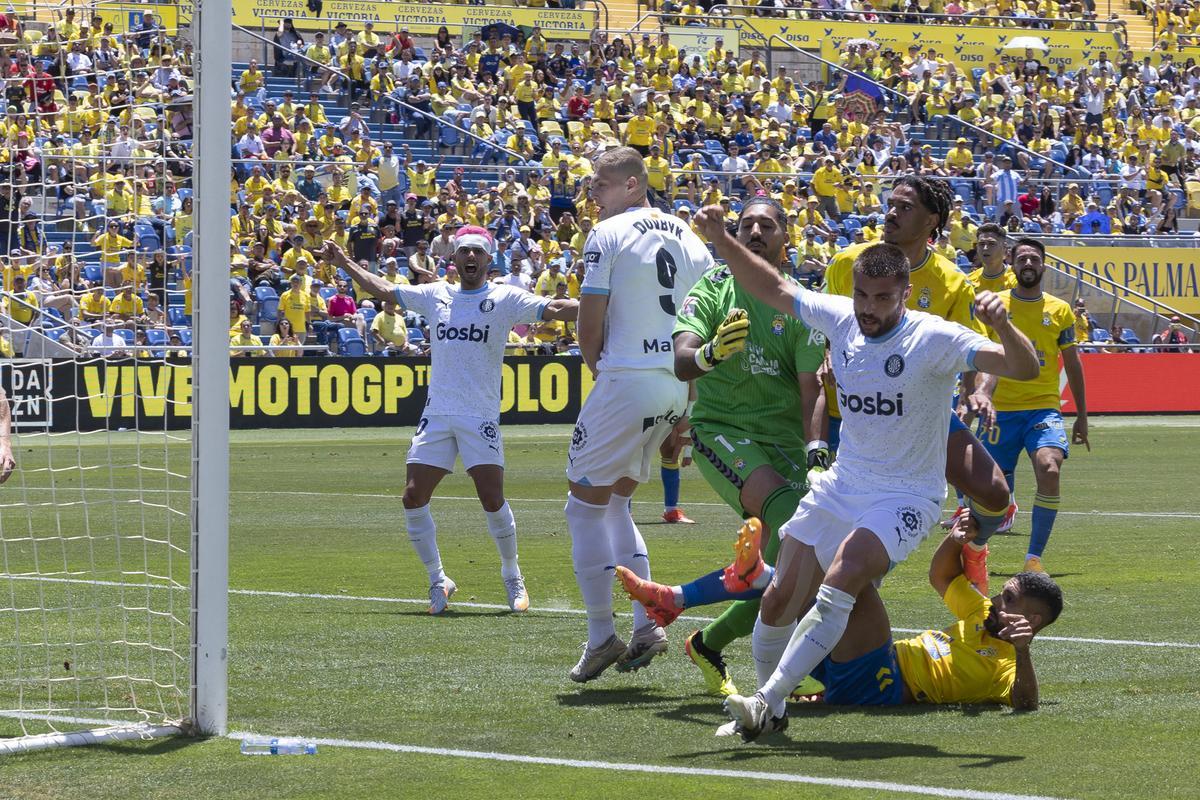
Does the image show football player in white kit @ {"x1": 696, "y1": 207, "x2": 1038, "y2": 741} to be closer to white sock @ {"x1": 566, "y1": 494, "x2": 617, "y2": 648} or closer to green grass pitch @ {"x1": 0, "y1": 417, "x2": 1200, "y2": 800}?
Result: green grass pitch @ {"x1": 0, "y1": 417, "x2": 1200, "y2": 800}

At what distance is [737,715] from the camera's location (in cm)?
639

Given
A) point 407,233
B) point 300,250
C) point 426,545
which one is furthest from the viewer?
point 407,233

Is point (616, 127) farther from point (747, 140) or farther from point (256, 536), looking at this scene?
point (256, 536)

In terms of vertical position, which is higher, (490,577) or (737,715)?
(737,715)

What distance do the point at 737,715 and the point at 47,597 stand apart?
6.21 metres

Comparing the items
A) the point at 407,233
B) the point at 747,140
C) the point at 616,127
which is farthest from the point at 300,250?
the point at 747,140

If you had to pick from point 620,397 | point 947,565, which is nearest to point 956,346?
point 947,565

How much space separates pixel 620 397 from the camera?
324 inches

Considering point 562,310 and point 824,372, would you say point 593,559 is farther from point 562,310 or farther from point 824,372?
point 562,310

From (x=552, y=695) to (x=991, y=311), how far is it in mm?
2778

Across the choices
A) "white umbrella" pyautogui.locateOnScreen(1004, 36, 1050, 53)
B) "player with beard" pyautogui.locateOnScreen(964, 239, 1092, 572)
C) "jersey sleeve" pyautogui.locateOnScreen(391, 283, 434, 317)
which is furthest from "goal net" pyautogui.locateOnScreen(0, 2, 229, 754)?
"white umbrella" pyautogui.locateOnScreen(1004, 36, 1050, 53)

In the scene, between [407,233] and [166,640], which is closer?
[166,640]

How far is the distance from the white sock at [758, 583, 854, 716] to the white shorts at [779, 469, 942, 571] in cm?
27

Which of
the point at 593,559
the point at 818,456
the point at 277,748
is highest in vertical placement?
the point at 818,456
